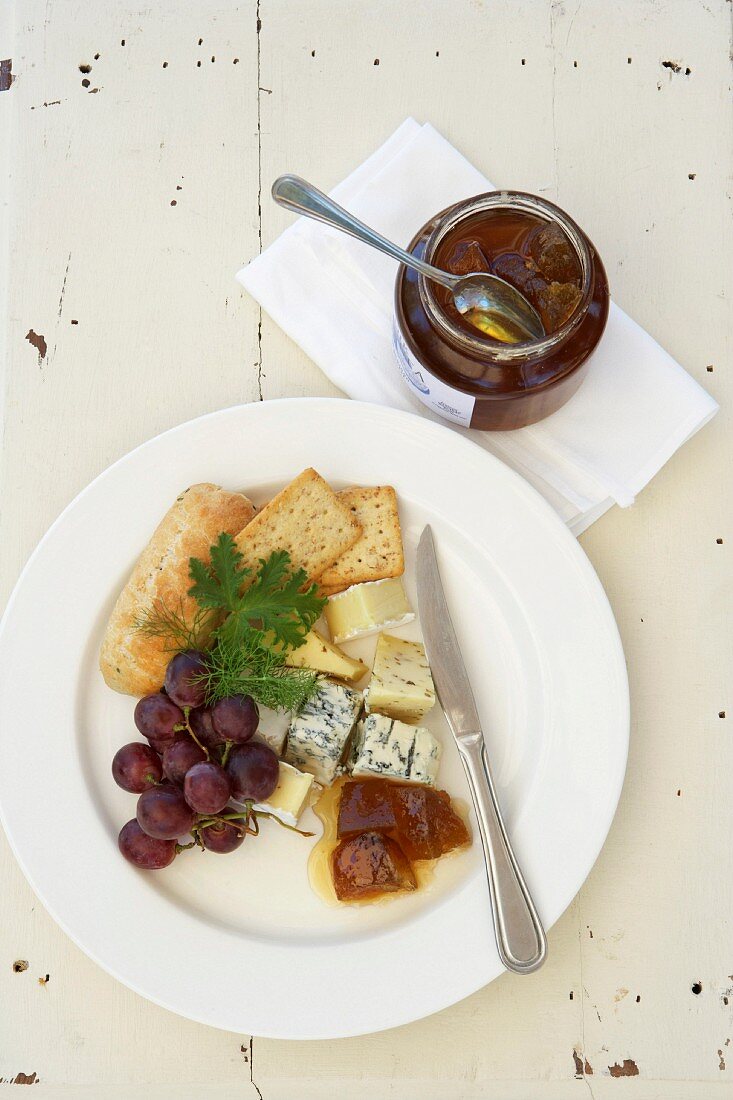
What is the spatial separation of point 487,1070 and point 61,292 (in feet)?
5.43

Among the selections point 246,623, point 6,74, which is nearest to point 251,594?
point 246,623

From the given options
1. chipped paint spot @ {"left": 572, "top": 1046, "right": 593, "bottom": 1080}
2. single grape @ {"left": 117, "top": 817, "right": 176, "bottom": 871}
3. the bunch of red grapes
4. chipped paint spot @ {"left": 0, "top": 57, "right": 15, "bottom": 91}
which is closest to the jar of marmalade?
the bunch of red grapes

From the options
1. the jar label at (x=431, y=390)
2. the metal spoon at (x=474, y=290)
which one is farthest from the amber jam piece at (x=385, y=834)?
the metal spoon at (x=474, y=290)

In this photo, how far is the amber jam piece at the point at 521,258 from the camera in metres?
1.40

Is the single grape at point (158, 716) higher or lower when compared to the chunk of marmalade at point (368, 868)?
higher

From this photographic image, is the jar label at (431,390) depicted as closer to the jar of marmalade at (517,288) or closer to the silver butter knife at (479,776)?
the jar of marmalade at (517,288)

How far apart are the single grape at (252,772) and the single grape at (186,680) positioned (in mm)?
111

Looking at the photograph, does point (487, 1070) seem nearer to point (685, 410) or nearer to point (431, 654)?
point (431, 654)

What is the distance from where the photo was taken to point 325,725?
1.56m

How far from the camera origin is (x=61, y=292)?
1.80 metres

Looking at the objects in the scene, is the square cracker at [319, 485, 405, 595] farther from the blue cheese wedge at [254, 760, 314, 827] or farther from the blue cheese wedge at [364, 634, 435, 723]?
the blue cheese wedge at [254, 760, 314, 827]

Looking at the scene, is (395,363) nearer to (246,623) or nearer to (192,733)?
(246,623)

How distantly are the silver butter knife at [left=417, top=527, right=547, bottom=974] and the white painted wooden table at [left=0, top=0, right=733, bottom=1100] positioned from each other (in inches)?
7.2

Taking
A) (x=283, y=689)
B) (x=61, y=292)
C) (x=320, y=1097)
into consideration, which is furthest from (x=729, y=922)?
(x=61, y=292)
